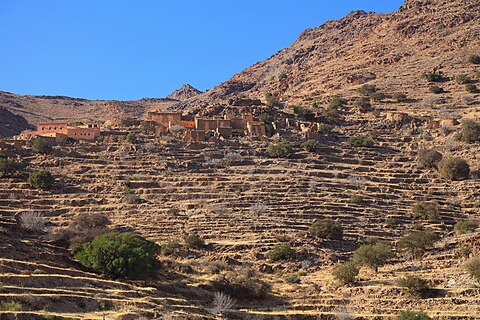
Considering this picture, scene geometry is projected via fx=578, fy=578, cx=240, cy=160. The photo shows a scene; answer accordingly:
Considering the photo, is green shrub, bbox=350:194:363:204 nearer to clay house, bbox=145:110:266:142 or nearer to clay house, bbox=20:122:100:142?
clay house, bbox=145:110:266:142

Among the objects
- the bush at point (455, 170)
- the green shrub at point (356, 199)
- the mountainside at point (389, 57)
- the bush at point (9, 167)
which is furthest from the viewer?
the mountainside at point (389, 57)

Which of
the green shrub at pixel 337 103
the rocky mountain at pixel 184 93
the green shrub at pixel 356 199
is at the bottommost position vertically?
the green shrub at pixel 356 199

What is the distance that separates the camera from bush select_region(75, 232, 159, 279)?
25609 millimetres

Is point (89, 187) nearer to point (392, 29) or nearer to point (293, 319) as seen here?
point (293, 319)

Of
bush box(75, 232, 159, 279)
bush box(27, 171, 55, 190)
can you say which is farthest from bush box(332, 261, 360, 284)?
bush box(27, 171, 55, 190)

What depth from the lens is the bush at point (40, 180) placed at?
40094 mm

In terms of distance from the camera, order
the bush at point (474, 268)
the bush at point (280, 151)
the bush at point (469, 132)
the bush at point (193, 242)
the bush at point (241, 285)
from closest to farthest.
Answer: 1. the bush at point (474, 268)
2. the bush at point (241, 285)
3. the bush at point (193, 242)
4. the bush at point (280, 151)
5. the bush at point (469, 132)

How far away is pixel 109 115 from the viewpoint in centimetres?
10125

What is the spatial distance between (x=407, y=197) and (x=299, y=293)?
17.6m

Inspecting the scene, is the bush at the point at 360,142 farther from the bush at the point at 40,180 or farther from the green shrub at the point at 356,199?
the bush at the point at 40,180

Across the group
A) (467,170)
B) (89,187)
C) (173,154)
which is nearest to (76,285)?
(89,187)

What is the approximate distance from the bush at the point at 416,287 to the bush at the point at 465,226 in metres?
12.2

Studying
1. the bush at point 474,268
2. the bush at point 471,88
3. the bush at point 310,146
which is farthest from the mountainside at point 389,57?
the bush at point 474,268

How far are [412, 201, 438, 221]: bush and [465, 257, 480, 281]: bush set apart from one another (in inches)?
565
